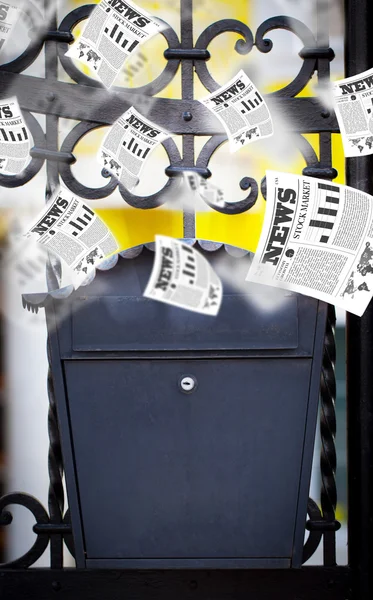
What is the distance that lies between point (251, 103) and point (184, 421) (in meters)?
0.72

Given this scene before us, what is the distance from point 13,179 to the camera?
1.47m

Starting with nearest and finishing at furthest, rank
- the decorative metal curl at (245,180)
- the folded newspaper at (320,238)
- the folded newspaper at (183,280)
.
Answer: the folded newspaper at (183,280) < the folded newspaper at (320,238) < the decorative metal curl at (245,180)

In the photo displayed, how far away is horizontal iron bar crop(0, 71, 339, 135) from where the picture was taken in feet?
4.83

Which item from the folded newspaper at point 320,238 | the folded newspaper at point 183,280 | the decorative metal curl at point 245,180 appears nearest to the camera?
the folded newspaper at point 183,280

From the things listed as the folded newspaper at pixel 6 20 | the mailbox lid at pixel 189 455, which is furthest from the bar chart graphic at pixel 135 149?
the mailbox lid at pixel 189 455

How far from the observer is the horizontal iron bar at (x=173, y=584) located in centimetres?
145

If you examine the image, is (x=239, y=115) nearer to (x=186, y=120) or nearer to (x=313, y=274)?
(x=186, y=120)

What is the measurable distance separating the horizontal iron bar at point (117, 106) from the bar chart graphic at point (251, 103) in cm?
5

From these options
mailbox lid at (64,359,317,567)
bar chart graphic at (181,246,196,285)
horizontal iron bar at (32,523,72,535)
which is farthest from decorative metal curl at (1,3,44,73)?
horizontal iron bar at (32,523,72,535)

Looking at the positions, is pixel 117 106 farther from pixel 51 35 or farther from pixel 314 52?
pixel 314 52

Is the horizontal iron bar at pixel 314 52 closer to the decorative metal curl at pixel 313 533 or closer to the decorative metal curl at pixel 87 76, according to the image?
the decorative metal curl at pixel 87 76

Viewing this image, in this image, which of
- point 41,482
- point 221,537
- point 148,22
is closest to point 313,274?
point 221,537

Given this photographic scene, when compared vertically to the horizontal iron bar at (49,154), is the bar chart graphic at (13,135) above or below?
above

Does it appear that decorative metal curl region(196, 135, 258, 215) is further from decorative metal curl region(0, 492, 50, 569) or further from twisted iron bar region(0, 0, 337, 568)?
decorative metal curl region(0, 492, 50, 569)
